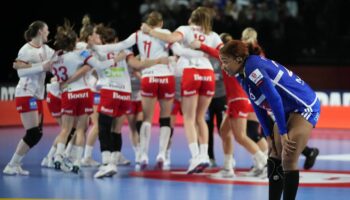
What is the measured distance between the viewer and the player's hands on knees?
317 inches

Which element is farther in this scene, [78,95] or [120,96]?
[78,95]

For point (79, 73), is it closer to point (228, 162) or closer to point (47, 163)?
point (47, 163)

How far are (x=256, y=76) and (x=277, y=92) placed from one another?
0.24m

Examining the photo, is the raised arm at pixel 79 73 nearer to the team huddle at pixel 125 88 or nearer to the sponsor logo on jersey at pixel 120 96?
the team huddle at pixel 125 88

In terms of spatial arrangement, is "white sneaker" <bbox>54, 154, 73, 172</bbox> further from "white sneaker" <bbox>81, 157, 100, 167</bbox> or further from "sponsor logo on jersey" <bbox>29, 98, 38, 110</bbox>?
"white sneaker" <bbox>81, 157, 100, 167</bbox>

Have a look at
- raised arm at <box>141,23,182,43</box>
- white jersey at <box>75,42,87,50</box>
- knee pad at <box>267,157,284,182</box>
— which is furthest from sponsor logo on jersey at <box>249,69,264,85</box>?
white jersey at <box>75,42,87,50</box>

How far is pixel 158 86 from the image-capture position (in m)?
12.1

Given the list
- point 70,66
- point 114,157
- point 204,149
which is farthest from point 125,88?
point 204,149

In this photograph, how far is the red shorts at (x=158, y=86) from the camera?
1205 centimetres

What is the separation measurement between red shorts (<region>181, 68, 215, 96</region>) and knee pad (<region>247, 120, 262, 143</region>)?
723 mm

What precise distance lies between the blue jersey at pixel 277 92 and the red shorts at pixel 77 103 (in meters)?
4.03

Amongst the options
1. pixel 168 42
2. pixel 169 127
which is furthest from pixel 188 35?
pixel 169 127

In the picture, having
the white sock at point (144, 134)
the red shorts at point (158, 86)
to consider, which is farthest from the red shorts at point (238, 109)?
the white sock at point (144, 134)

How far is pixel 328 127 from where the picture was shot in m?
18.9
